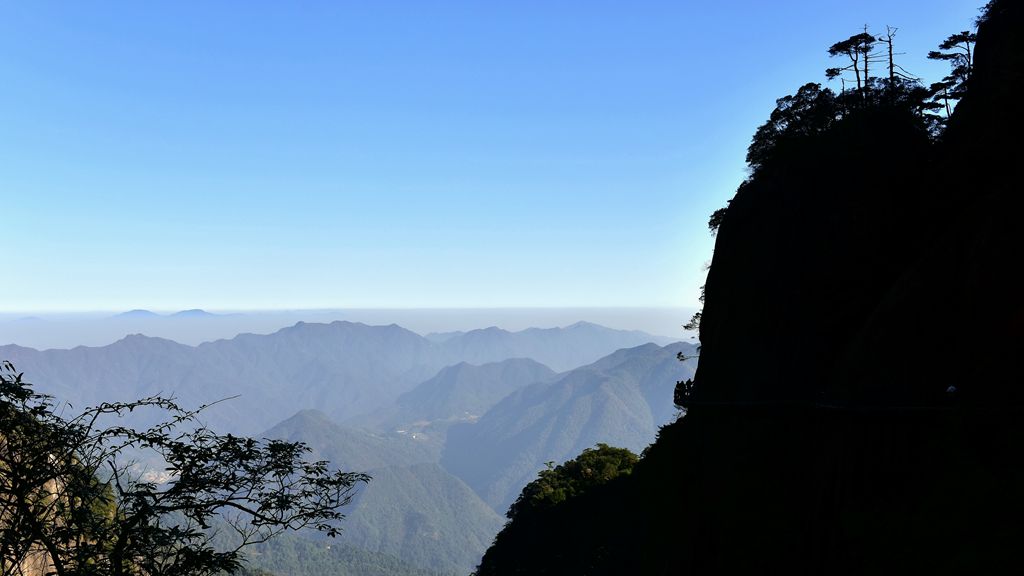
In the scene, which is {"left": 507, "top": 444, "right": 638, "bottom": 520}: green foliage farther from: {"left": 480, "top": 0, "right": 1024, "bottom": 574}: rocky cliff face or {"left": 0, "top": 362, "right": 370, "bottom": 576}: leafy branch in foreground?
{"left": 0, "top": 362, "right": 370, "bottom": 576}: leafy branch in foreground

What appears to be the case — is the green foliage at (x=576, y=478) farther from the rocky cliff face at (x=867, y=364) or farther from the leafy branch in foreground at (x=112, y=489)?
the leafy branch in foreground at (x=112, y=489)

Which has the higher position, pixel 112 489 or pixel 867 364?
pixel 867 364

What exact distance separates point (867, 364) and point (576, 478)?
51555 millimetres

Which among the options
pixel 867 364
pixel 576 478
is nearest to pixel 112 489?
pixel 867 364

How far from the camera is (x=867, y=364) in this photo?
65.4 feet

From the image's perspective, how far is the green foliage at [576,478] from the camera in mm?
64625

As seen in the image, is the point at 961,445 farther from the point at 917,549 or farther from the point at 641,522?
the point at 641,522

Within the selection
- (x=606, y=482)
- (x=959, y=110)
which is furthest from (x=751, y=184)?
(x=606, y=482)

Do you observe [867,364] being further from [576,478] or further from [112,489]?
[576,478]

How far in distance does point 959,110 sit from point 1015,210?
10258 mm

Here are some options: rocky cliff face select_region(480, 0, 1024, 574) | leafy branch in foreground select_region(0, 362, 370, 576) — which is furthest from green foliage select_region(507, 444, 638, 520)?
leafy branch in foreground select_region(0, 362, 370, 576)

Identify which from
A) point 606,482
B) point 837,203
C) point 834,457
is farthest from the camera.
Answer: point 606,482

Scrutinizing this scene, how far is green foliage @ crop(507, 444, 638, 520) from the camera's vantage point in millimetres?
64625

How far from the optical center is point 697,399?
33.2 m
